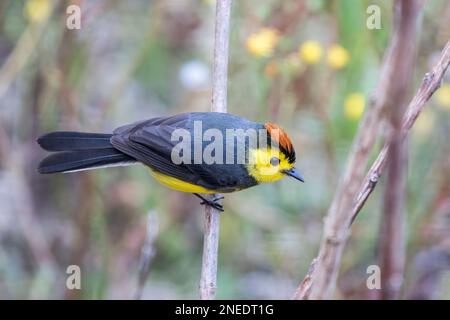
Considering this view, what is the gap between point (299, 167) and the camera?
402 centimetres

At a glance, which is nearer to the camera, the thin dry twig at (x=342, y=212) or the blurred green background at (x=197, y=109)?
the thin dry twig at (x=342, y=212)

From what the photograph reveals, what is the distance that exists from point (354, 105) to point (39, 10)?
1.87 metres

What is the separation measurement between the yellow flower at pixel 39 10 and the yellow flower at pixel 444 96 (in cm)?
228

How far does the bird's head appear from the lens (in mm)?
2758

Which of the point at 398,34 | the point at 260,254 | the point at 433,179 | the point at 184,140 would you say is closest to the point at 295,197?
the point at 260,254

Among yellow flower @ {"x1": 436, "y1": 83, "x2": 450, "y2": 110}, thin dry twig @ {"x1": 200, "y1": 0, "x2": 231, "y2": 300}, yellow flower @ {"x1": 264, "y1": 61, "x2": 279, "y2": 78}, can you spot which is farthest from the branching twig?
yellow flower @ {"x1": 436, "y1": 83, "x2": 450, "y2": 110}

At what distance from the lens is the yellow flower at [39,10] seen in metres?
3.66

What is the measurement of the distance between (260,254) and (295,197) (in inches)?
20.5

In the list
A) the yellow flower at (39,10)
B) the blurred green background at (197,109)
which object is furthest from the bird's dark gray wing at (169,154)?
the yellow flower at (39,10)

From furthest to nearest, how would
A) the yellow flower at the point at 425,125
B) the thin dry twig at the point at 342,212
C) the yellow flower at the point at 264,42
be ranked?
the yellow flower at the point at 425,125, the yellow flower at the point at 264,42, the thin dry twig at the point at 342,212

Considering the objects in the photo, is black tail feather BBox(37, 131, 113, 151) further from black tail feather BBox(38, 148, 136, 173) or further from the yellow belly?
the yellow belly

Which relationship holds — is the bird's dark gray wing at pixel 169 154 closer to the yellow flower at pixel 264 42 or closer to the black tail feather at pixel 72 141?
the black tail feather at pixel 72 141

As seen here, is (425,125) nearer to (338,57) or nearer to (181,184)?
(338,57)

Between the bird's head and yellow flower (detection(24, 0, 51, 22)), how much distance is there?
1.59 meters
